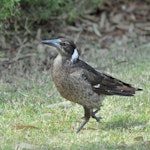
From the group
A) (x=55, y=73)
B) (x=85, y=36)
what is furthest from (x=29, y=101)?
(x=85, y=36)

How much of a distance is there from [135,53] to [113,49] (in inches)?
19.9

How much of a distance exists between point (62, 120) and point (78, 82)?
23.9 inches

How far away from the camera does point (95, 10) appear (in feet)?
41.9

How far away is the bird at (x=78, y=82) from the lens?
656 centimetres

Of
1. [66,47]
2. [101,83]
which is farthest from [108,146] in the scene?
[66,47]

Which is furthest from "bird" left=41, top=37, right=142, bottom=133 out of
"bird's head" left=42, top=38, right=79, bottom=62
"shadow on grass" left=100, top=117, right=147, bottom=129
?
"shadow on grass" left=100, top=117, right=147, bottom=129

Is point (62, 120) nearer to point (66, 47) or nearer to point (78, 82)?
point (78, 82)

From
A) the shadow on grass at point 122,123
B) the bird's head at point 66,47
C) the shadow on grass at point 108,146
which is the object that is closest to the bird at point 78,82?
the bird's head at point 66,47

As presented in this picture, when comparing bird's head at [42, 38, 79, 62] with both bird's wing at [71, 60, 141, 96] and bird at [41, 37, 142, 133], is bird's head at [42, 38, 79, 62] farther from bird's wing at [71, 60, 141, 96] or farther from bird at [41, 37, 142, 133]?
bird's wing at [71, 60, 141, 96]

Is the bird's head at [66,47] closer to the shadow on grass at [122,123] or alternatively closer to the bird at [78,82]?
the bird at [78,82]

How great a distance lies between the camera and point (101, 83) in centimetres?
693

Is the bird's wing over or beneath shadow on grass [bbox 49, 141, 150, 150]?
over

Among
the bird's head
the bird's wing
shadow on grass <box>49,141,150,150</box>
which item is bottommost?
shadow on grass <box>49,141,150,150</box>

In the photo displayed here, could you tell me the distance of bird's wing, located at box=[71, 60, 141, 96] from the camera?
676 centimetres
